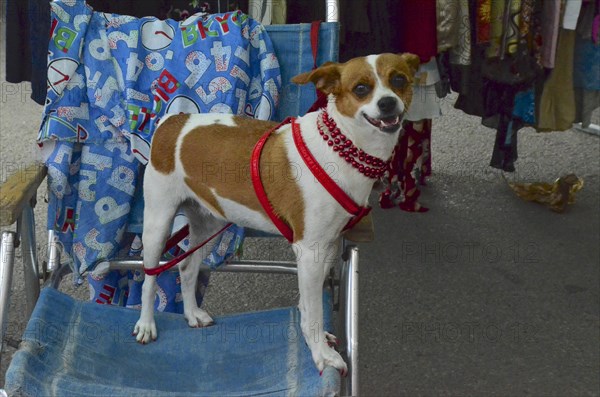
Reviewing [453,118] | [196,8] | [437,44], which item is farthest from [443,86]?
[453,118]

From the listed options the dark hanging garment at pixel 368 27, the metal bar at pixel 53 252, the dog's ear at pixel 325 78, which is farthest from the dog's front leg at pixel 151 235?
the dark hanging garment at pixel 368 27

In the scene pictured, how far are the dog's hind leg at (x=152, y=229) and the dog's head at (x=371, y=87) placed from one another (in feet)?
1.20

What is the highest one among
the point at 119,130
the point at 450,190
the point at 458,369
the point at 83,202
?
the point at 119,130

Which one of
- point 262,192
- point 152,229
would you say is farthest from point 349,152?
point 152,229

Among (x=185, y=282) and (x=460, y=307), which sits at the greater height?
(x=185, y=282)

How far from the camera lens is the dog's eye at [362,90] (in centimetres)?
121

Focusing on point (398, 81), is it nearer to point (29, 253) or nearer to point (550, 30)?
point (29, 253)

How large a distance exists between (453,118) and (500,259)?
1553mm

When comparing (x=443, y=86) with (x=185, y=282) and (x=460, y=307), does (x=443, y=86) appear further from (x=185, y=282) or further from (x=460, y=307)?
(x=185, y=282)

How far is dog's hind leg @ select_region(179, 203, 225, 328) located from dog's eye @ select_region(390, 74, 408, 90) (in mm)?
494

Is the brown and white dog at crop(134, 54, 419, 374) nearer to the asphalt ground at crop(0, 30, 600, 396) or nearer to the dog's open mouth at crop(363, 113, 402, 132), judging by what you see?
the dog's open mouth at crop(363, 113, 402, 132)

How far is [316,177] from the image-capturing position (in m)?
1.27

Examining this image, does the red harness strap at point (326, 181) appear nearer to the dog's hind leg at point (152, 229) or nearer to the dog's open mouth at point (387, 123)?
the dog's open mouth at point (387, 123)

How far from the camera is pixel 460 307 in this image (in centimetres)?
236
